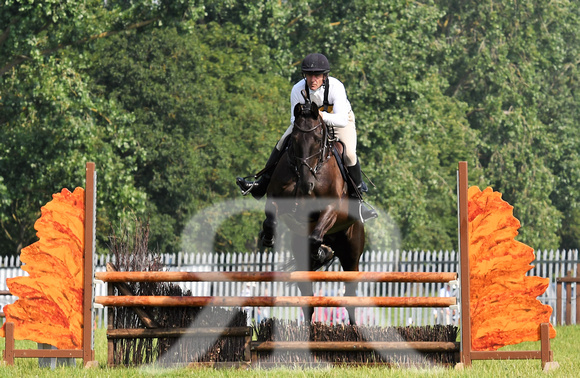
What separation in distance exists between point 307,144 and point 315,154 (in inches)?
5.2

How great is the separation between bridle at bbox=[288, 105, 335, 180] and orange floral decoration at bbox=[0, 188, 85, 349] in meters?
1.94

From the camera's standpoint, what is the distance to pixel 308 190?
24.8 ft

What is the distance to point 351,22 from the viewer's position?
27.5 m

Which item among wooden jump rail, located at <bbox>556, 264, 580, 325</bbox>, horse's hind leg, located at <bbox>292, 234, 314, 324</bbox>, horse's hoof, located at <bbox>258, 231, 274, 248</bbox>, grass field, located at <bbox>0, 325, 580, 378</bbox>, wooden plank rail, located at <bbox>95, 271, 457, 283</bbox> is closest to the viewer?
grass field, located at <bbox>0, 325, 580, 378</bbox>

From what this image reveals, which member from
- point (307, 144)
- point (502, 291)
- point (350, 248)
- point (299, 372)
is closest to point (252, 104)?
point (350, 248)

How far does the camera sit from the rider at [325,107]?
783 centimetres

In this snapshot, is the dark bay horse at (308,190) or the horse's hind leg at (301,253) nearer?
the dark bay horse at (308,190)

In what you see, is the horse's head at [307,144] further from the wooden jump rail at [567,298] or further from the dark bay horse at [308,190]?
the wooden jump rail at [567,298]

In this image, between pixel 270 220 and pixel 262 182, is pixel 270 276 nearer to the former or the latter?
pixel 270 220

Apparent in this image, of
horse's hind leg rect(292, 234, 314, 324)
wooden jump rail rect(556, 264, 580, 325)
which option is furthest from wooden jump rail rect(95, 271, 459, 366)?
wooden jump rail rect(556, 264, 580, 325)

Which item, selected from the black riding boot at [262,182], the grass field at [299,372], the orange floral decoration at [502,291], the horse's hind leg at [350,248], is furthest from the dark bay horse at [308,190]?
the orange floral decoration at [502,291]

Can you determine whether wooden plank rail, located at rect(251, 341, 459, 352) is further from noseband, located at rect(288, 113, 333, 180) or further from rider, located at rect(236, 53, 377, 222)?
rider, located at rect(236, 53, 377, 222)

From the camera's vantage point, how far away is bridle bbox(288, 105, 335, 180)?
7609 millimetres

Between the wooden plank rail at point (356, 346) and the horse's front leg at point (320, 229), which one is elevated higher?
the horse's front leg at point (320, 229)
